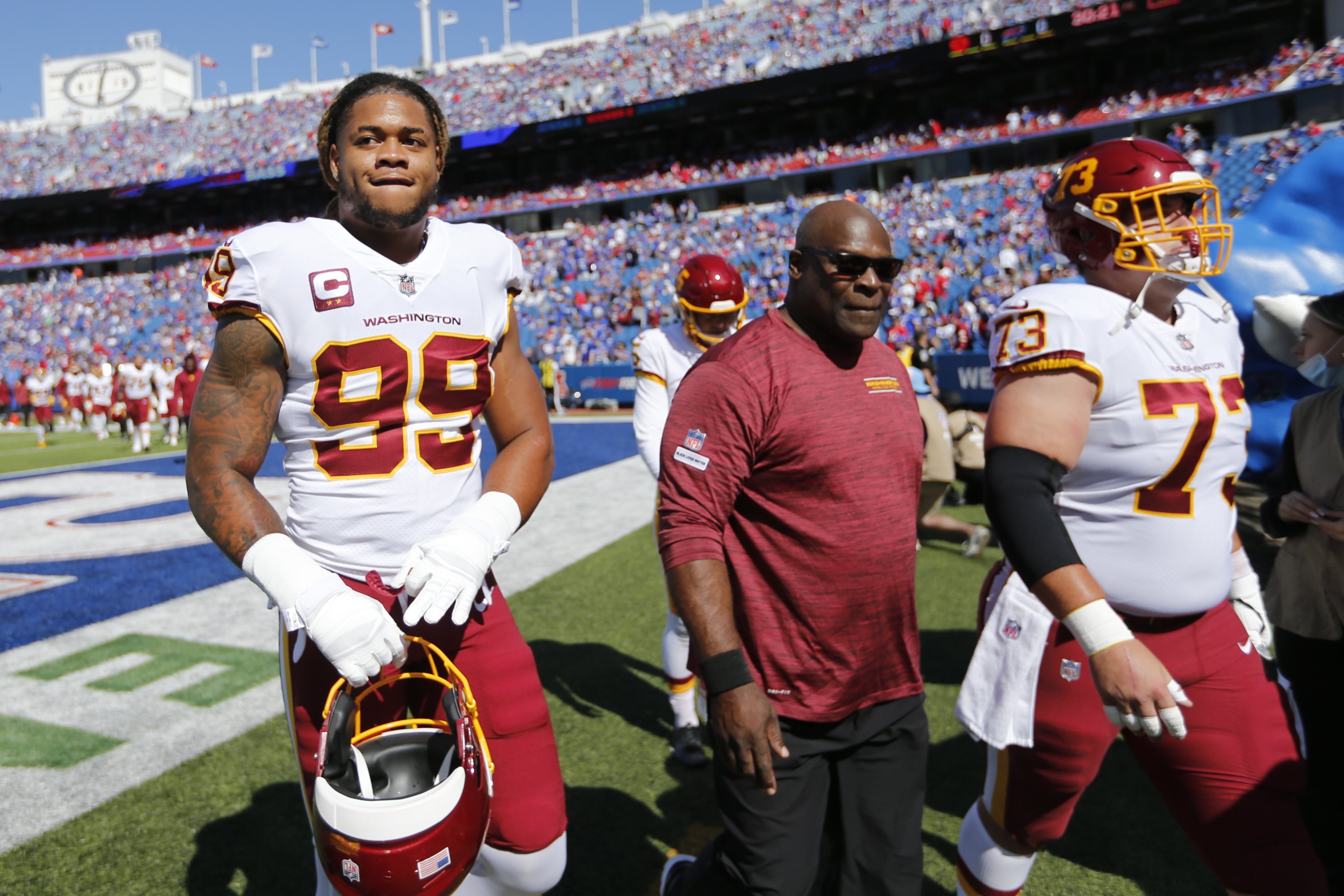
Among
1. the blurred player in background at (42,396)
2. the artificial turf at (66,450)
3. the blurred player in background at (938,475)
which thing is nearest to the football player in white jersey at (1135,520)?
the blurred player in background at (938,475)

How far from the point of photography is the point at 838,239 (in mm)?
2035

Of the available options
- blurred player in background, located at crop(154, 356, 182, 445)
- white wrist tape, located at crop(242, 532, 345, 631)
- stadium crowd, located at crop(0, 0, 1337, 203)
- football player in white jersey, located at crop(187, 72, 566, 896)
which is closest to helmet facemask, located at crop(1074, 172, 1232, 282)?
football player in white jersey, located at crop(187, 72, 566, 896)

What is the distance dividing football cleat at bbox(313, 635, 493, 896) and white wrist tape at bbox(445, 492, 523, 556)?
267 mm

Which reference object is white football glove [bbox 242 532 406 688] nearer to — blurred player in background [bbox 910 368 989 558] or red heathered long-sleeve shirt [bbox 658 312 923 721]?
red heathered long-sleeve shirt [bbox 658 312 923 721]

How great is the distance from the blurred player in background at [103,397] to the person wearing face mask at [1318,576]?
2181 centimetres

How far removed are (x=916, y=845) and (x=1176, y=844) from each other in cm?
169

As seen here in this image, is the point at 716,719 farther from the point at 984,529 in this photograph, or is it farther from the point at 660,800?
the point at 984,529

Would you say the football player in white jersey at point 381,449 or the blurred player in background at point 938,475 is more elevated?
the football player in white jersey at point 381,449

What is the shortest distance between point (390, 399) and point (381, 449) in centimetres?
12

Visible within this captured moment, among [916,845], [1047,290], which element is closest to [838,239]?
[1047,290]

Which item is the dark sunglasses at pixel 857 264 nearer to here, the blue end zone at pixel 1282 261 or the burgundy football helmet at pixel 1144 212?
the burgundy football helmet at pixel 1144 212

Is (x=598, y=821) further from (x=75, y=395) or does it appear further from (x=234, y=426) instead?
(x=75, y=395)

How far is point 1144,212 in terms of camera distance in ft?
7.27

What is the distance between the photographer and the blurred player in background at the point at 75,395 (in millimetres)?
24047
